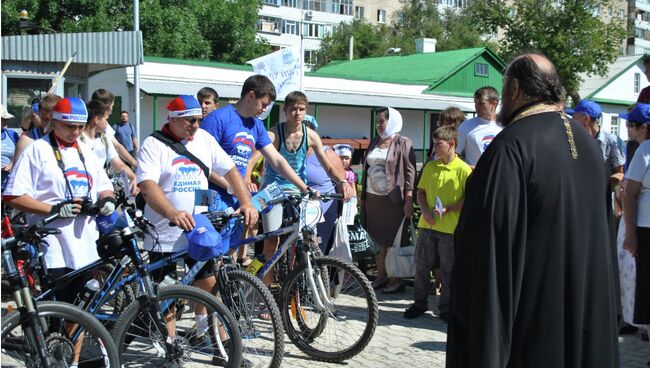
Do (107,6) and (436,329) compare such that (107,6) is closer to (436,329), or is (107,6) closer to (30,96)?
(30,96)

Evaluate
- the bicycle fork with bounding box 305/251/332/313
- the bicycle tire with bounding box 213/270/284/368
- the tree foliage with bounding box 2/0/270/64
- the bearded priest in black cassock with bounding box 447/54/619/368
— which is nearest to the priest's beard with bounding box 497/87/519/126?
the bearded priest in black cassock with bounding box 447/54/619/368

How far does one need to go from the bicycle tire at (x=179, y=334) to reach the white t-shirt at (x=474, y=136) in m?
3.19

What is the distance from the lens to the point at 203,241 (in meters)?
4.51

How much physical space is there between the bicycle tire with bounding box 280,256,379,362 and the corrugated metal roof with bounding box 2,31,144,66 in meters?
9.09

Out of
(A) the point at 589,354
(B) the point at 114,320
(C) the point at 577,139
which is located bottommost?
(B) the point at 114,320

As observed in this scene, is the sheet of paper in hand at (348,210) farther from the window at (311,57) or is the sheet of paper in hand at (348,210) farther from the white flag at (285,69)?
the window at (311,57)

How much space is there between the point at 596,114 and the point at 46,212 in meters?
4.81

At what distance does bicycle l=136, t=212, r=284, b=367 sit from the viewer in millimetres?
4758

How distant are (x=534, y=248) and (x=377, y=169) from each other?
495cm

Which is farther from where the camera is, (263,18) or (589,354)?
(263,18)

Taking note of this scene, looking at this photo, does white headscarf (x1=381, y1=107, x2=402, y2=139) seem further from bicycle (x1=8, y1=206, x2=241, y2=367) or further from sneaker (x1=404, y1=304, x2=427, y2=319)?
bicycle (x1=8, y1=206, x2=241, y2=367)

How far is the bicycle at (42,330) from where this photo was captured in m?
3.73

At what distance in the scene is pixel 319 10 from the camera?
78000 mm

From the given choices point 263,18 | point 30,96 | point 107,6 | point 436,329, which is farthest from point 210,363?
point 263,18
